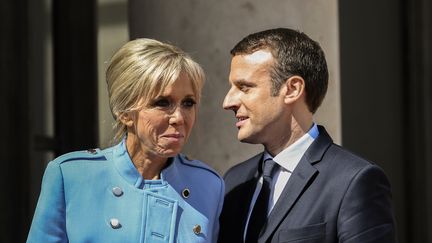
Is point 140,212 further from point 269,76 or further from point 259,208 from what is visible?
point 269,76

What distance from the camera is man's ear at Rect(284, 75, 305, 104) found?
163 inches

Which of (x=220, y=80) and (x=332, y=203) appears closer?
(x=332, y=203)

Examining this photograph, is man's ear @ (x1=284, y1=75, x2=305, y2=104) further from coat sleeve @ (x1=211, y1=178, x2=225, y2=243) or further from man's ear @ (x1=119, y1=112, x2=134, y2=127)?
man's ear @ (x1=119, y1=112, x2=134, y2=127)

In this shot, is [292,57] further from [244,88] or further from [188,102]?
[188,102]

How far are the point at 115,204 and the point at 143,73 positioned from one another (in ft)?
1.80

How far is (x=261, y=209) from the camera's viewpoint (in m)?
4.06

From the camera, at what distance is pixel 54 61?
6586 mm

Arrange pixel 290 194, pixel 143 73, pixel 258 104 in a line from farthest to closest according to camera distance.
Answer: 1. pixel 258 104
2. pixel 290 194
3. pixel 143 73

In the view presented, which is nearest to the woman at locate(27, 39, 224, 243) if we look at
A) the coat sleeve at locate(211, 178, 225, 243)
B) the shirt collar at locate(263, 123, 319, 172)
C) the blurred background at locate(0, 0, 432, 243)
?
the coat sleeve at locate(211, 178, 225, 243)

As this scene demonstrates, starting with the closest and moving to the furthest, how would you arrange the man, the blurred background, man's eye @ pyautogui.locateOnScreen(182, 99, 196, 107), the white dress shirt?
1. man's eye @ pyautogui.locateOnScreen(182, 99, 196, 107)
2. the man
3. the white dress shirt
4. the blurred background

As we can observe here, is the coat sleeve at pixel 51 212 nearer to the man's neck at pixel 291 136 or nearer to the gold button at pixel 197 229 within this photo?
the gold button at pixel 197 229

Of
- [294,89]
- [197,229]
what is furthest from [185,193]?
[294,89]

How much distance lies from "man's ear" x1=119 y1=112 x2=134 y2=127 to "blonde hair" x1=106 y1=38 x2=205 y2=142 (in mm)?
14

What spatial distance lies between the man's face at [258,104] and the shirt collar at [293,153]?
8 centimetres
